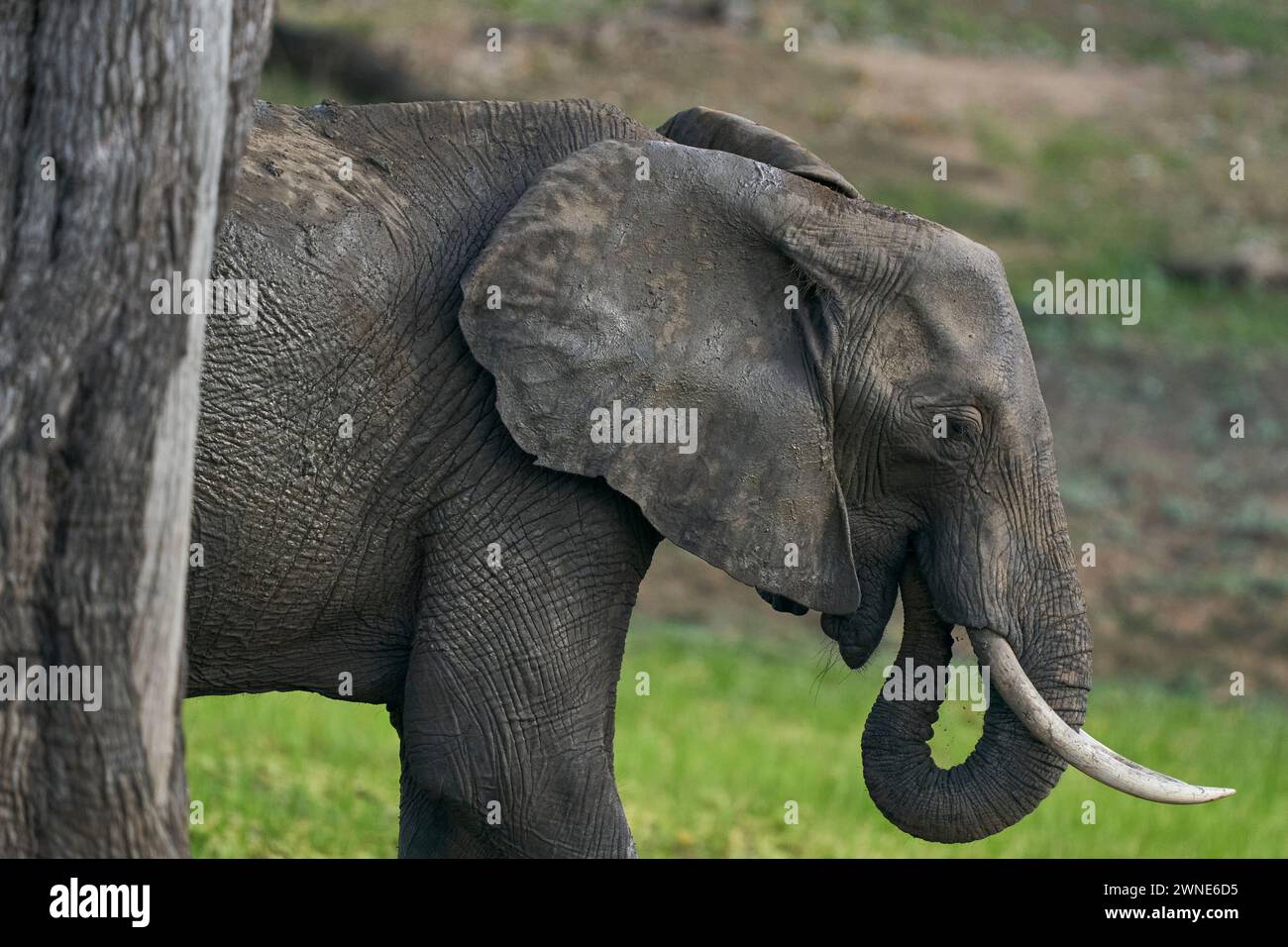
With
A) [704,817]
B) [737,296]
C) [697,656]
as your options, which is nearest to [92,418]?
[737,296]

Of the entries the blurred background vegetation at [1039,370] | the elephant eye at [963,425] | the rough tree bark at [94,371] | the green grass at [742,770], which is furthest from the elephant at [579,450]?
the green grass at [742,770]

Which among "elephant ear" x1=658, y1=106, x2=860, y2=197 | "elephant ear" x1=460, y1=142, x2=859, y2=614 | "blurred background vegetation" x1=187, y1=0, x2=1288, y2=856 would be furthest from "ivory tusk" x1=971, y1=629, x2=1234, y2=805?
"elephant ear" x1=658, y1=106, x2=860, y2=197

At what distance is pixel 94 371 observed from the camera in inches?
165

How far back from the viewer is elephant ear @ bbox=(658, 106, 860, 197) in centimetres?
597

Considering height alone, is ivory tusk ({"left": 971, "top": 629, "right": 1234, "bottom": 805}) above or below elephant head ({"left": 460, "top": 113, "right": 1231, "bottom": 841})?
below

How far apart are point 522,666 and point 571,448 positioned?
64 cm

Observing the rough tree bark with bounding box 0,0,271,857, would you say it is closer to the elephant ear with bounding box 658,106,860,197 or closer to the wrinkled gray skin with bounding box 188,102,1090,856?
the wrinkled gray skin with bounding box 188,102,1090,856

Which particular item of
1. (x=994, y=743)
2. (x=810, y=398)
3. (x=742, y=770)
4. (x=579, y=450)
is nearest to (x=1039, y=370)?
(x=742, y=770)

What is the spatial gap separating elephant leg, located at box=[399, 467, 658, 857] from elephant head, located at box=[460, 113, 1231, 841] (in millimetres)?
195

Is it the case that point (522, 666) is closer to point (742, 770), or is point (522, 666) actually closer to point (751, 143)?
point (751, 143)

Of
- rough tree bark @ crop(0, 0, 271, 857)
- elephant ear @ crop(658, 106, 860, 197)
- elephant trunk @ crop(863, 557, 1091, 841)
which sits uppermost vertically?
elephant ear @ crop(658, 106, 860, 197)

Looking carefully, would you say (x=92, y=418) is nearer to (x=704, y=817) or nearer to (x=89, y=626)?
(x=89, y=626)

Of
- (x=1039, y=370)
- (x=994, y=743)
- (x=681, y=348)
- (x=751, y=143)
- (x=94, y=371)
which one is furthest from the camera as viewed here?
(x=1039, y=370)

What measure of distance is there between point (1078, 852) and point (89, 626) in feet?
21.9
